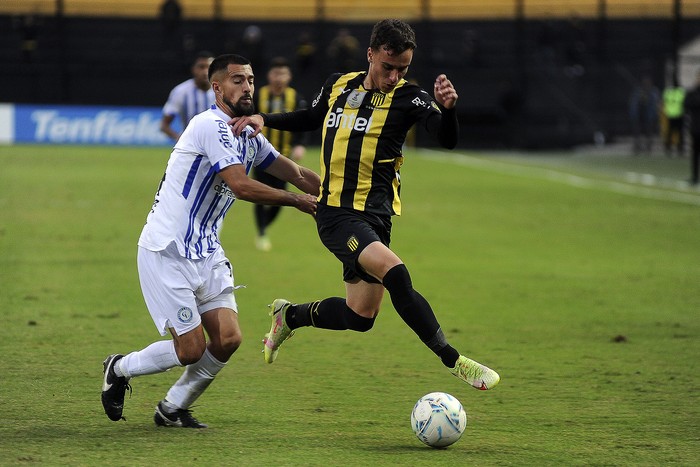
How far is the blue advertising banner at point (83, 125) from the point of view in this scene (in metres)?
36.2

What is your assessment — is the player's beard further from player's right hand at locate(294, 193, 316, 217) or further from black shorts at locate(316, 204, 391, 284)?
black shorts at locate(316, 204, 391, 284)

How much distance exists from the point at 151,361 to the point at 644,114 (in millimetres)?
33143

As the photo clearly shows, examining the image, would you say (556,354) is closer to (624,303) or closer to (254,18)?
(624,303)

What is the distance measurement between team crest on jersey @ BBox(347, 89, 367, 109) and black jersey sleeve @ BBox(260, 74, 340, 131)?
239 mm

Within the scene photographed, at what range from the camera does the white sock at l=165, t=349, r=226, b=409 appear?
6.62 m

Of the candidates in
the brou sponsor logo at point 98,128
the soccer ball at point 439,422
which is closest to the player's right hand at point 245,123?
the soccer ball at point 439,422

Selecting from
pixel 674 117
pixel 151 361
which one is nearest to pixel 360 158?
pixel 151 361

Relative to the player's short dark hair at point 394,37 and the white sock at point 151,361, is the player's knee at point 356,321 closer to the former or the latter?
the white sock at point 151,361

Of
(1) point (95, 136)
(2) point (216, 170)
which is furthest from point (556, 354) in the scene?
(1) point (95, 136)

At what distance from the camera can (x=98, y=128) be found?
121 ft

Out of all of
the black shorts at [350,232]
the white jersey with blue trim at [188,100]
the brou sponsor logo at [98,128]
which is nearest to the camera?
the black shorts at [350,232]

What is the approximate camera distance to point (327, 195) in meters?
7.18

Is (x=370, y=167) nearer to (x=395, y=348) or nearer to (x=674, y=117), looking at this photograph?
(x=395, y=348)

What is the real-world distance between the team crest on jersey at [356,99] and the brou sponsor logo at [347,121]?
2.4 inches
